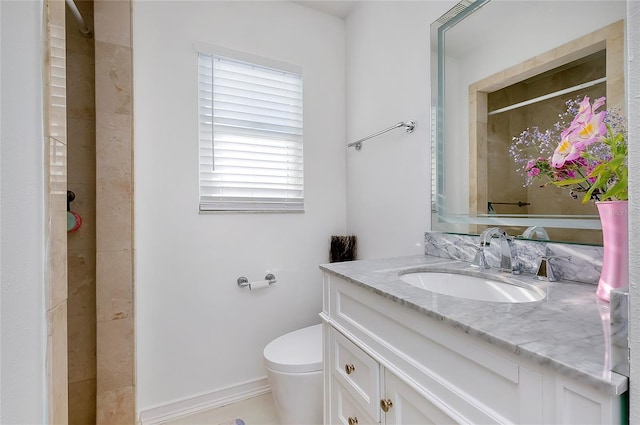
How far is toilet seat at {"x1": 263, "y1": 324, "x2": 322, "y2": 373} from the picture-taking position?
135cm

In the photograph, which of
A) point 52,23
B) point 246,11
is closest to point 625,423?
point 52,23

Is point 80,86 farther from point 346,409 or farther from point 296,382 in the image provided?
point 346,409

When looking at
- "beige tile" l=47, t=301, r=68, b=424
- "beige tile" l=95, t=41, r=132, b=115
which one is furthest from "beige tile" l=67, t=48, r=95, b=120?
"beige tile" l=47, t=301, r=68, b=424

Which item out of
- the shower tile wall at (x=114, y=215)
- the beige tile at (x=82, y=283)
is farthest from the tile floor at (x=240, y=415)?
the beige tile at (x=82, y=283)

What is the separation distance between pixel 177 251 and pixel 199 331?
0.48m

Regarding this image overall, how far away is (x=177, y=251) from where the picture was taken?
1657 millimetres

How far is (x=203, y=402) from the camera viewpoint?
1.70 m

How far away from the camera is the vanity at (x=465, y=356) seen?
44 centimetres

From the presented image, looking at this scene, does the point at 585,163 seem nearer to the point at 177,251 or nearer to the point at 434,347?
the point at 434,347

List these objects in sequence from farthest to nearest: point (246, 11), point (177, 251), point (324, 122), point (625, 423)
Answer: point (324, 122)
point (246, 11)
point (177, 251)
point (625, 423)

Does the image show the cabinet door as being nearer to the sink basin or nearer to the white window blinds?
the sink basin

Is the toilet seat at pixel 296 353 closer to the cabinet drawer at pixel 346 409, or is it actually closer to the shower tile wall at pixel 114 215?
the cabinet drawer at pixel 346 409

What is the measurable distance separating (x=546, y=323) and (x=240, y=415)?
1.67 meters

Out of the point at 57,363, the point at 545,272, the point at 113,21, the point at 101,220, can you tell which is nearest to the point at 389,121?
the point at 545,272
